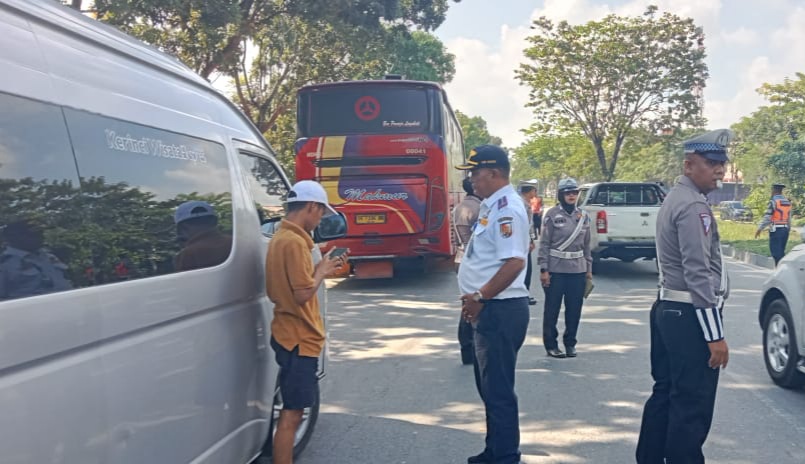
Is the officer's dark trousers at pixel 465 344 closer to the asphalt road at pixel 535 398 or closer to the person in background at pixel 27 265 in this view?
the asphalt road at pixel 535 398

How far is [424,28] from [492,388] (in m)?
15.5

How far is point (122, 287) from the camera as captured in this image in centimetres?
244

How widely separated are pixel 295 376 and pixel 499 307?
117 centimetres

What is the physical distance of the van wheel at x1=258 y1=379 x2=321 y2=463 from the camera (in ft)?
13.4

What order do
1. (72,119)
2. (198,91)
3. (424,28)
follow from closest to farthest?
(72,119) < (198,91) < (424,28)

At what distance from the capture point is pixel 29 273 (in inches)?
79.1

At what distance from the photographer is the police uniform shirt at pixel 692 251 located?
11.2 ft

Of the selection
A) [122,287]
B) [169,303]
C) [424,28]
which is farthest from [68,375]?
[424,28]

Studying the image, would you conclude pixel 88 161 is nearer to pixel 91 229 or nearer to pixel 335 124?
pixel 91 229

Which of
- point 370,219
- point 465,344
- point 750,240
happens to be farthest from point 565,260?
point 750,240

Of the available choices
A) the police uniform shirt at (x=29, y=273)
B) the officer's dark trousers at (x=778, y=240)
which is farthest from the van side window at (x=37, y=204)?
the officer's dark trousers at (x=778, y=240)

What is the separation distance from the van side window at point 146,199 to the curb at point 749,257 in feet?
43.5

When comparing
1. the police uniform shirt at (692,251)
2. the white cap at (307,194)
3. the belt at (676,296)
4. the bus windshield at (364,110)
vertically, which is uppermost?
the bus windshield at (364,110)

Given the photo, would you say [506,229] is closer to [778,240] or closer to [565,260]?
[565,260]
